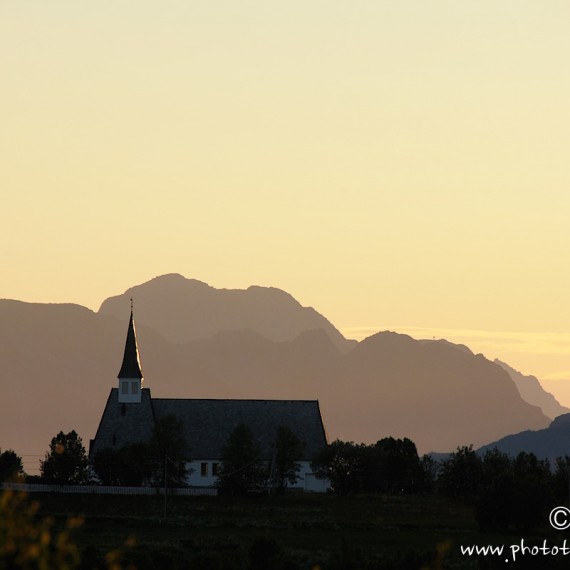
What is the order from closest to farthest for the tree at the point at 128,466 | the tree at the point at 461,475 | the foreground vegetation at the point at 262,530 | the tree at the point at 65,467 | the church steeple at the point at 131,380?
1. the foreground vegetation at the point at 262,530
2. the tree at the point at 65,467
3. the tree at the point at 128,466
4. the tree at the point at 461,475
5. the church steeple at the point at 131,380

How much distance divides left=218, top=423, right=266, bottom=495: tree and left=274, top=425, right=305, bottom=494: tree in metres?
2.20

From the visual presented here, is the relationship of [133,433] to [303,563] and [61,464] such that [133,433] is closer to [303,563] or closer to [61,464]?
[61,464]

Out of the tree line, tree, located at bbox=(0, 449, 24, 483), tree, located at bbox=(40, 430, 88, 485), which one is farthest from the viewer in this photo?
the tree line

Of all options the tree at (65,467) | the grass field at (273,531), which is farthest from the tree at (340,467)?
the tree at (65,467)

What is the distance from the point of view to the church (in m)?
136

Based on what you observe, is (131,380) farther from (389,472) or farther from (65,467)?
(389,472)

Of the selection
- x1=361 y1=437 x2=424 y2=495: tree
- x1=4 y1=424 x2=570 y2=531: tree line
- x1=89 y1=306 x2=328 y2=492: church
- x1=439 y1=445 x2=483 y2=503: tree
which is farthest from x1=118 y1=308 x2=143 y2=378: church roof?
x1=439 y1=445 x2=483 y2=503: tree

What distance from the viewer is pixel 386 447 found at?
523 feet

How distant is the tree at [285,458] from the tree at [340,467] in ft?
6.30

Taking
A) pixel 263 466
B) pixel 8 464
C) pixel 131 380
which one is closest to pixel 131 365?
pixel 131 380

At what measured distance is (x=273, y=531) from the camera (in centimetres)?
8319

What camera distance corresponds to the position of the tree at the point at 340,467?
12669 centimetres

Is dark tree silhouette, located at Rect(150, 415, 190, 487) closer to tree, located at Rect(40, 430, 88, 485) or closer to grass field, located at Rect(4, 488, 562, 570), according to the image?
tree, located at Rect(40, 430, 88, 485)

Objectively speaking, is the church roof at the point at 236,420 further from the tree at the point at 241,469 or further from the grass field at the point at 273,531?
the grass field at the point at 273,531
